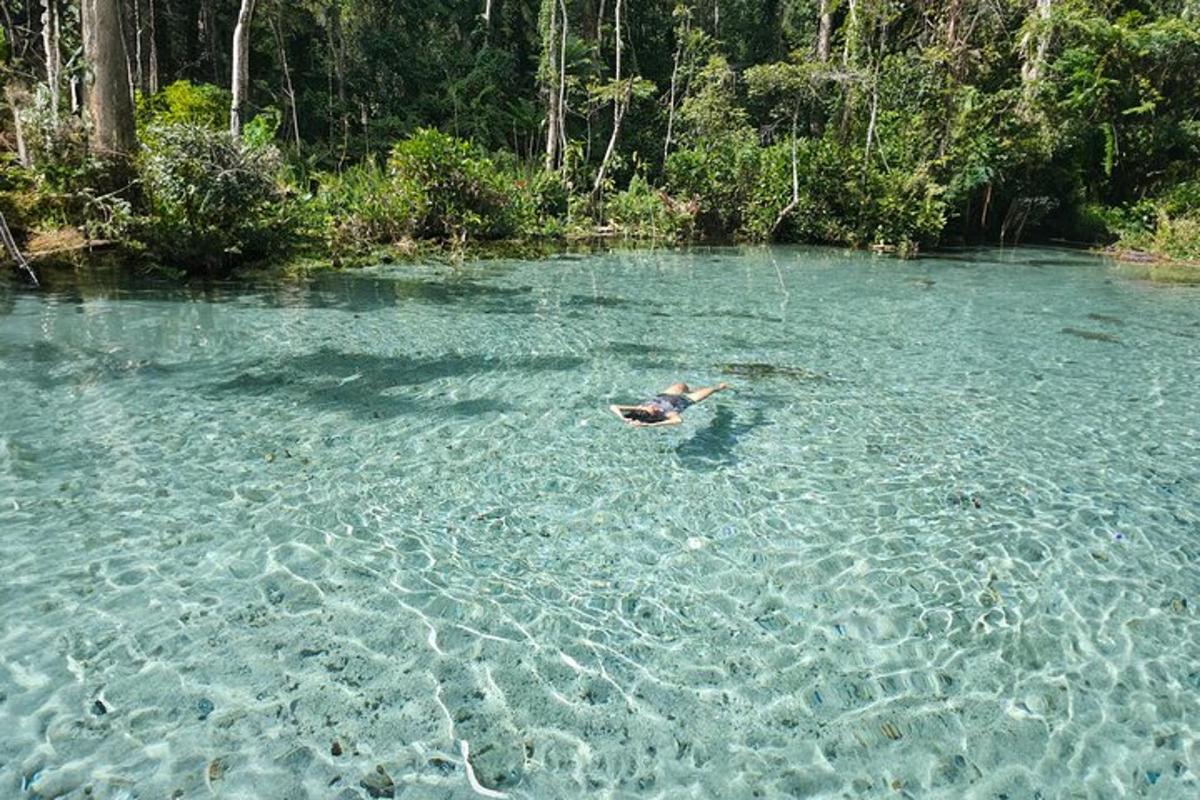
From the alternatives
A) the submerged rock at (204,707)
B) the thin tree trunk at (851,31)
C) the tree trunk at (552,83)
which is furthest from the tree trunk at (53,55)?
the thin tree trunk at (851,31)

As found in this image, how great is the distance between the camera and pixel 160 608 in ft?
11.4

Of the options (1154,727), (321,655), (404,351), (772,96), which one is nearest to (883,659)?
(1154,727)

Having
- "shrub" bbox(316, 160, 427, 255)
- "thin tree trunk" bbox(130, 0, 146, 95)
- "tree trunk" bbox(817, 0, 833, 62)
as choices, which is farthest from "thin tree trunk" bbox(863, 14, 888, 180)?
"thin tree trunk" bbox(130, 0, 146, 95)

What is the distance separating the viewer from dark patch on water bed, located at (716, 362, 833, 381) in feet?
25.3

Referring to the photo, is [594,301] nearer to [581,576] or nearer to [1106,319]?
[1106,319]

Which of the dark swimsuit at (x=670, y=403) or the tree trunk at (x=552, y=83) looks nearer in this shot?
the dark swimsuit at (x=670, y=403)

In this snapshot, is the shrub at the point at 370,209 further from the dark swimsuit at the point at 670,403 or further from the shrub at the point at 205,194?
the dark swimsuit at the point at 670,403

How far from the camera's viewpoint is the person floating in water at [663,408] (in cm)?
586

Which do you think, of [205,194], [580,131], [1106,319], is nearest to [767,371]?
[1106,319]

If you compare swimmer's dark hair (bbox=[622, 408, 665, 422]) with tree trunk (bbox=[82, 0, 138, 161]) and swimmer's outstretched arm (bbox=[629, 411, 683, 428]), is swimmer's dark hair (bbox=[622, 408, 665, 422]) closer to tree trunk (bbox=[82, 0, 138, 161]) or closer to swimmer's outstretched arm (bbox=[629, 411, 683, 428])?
swimmer's outstretched arm (bbox=[629, 411, 683, 428])

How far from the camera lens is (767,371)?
7895 mm

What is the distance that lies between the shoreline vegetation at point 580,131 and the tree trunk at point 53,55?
0.08 meters

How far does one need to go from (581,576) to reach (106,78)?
38.4 feet

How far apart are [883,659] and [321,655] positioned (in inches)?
100
